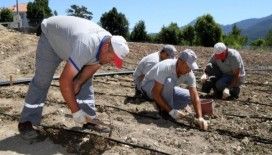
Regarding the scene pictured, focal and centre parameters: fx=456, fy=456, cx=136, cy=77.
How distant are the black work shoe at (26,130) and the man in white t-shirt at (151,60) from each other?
256 centimetres

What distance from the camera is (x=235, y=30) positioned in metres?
60.4

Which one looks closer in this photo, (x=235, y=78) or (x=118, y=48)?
(x=118, y=48)

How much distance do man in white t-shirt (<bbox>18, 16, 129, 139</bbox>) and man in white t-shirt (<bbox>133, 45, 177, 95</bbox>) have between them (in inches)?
81.0

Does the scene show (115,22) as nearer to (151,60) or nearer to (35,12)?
(35,12)

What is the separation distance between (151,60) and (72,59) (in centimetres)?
302

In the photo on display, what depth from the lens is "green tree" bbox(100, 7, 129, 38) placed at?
48125 mm

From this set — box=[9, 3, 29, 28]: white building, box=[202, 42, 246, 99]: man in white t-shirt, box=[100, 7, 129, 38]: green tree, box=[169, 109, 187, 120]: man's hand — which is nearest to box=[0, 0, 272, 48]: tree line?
box=[100, 7, 129, 38]: green tree

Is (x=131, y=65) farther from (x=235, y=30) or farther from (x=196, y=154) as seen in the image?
(x=235, y=30)

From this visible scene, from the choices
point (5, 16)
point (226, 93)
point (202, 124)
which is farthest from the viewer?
point (5, 16)

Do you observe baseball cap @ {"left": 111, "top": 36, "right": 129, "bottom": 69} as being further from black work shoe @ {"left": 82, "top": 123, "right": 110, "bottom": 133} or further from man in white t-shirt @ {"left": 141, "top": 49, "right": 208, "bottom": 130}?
man in white t-shirt @ {"left": 141, "top": 49, "right": 208, "bottom": 130}

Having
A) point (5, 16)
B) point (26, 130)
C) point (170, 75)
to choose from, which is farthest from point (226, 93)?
point (5, 16)

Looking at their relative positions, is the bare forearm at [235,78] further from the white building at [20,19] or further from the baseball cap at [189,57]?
the white building at [20,19]

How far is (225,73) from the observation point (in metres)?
8.02

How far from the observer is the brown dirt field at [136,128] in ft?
16.2
